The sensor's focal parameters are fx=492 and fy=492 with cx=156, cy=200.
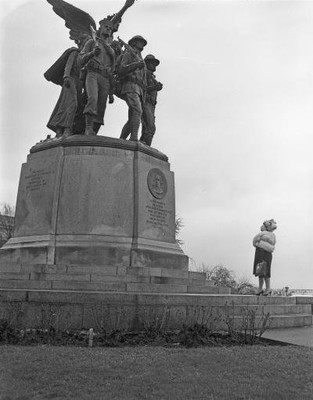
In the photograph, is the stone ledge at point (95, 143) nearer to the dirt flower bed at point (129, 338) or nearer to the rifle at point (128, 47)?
the rifle at point (128, 47)

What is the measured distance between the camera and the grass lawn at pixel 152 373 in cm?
477

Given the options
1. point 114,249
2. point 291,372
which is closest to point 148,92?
point 114,249

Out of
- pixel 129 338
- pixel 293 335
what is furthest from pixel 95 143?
pixel 293 335

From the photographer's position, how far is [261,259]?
12.4 m

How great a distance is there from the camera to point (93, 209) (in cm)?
1170

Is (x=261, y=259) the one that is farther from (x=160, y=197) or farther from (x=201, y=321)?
(x=201, y=321)

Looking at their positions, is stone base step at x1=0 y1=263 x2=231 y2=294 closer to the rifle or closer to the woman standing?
the woman standing

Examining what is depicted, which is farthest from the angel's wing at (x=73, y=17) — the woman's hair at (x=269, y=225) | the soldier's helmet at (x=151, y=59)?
the woman's hair at (x=269, y=225)

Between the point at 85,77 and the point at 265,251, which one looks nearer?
the point at 265,251

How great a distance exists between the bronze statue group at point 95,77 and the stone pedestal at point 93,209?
0.99 m

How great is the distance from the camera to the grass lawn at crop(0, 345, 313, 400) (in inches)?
Result: 188

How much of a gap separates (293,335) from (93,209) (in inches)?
213

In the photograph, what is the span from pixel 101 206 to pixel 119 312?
13.7 ft

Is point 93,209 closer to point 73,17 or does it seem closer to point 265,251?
point 265,251
